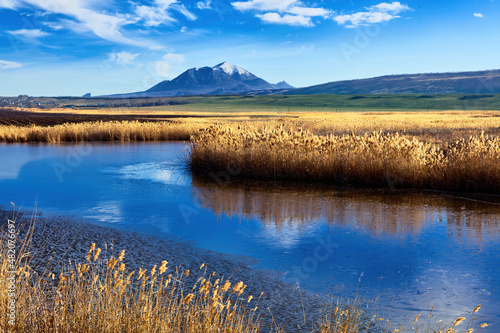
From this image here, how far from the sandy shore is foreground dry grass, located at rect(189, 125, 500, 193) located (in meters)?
8.17

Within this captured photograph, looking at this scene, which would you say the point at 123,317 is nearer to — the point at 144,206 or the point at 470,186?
the point at 144,206

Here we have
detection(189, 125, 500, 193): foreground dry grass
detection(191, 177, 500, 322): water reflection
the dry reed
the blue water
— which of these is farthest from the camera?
the dry reed

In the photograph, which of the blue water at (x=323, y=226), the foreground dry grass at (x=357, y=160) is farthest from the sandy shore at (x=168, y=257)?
the foreground dry grass at (x=357, y=160)

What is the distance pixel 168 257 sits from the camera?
Result: 26.9 feet

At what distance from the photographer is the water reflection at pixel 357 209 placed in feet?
34.3

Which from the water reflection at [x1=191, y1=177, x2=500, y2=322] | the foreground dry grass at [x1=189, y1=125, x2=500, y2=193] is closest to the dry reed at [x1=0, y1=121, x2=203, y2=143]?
the foreground dry grass at [x1=189, y1=125, x2=500, y2=193]

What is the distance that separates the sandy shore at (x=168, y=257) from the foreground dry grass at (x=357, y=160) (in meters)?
8.17

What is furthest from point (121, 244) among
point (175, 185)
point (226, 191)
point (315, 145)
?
point (315, 145)

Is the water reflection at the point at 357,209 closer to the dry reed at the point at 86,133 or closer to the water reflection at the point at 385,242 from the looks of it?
the water reflection at the point at 385,242

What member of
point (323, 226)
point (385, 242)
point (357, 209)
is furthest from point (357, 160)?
point (385, 242)

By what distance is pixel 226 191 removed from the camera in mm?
15273

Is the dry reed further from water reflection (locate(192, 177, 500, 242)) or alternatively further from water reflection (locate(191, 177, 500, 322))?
water reflection (locate(191, 177, 500, 322))

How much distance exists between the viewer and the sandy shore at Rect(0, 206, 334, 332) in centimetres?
608

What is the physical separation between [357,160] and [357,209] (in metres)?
4.04
